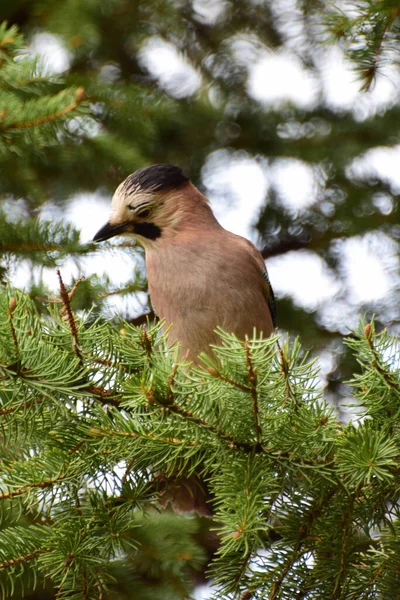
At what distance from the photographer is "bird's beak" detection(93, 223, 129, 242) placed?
362cm

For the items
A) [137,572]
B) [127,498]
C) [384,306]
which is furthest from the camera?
[384,306]

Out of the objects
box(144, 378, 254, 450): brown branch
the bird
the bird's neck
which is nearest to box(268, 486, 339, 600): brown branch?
box(144, 378, 254, 450): brown branch

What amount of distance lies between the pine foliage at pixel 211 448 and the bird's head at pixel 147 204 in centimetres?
148

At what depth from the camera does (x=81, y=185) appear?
479cm

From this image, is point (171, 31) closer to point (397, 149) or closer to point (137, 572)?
point (397, 149)

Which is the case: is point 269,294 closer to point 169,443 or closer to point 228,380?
point 169,443

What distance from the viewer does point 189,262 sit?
3598mm

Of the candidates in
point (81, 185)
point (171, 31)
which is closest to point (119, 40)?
point (171, 31)

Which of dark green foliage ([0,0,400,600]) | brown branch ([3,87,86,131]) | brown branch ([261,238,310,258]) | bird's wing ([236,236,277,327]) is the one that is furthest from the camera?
brown branch ([261,238,310,258])

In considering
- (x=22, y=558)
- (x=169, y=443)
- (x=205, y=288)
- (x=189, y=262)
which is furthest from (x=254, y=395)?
(x=189, y=262)

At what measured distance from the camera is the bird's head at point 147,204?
3.74 m

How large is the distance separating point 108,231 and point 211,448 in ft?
5.81

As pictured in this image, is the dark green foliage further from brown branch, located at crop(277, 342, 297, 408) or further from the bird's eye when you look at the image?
the bird's eye

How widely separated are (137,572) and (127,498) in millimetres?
1260
